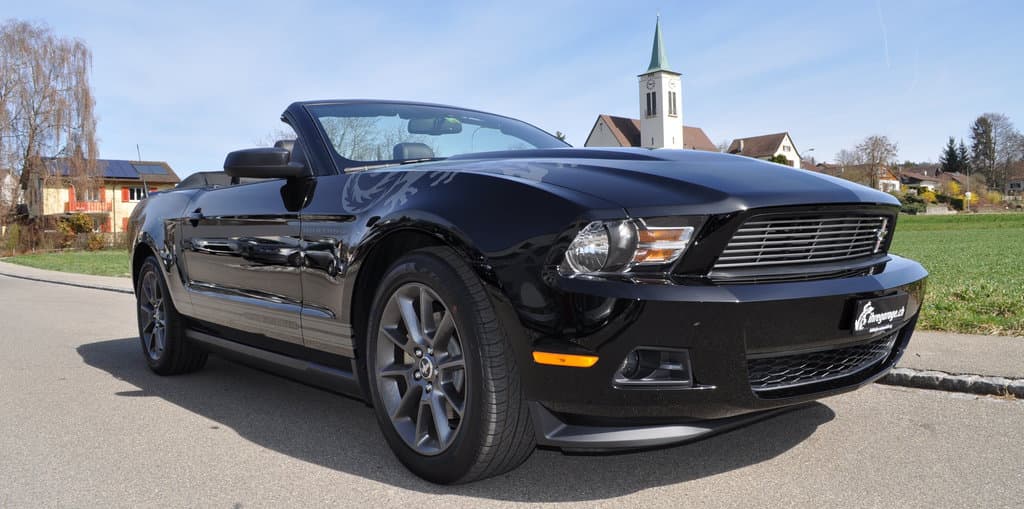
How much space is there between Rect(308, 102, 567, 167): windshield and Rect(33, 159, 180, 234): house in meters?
45.2

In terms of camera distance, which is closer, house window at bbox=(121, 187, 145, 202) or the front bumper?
the front bumper

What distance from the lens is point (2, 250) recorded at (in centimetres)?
4203

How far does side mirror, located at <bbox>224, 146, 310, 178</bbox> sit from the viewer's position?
11.6 ft

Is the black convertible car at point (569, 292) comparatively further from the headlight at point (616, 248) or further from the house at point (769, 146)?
the house at point (769, 146)

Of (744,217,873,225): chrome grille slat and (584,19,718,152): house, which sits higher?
(584,19,718,152): house

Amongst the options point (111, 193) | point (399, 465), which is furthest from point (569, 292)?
point (111, 193)

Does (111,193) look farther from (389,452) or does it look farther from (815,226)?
(815,226)

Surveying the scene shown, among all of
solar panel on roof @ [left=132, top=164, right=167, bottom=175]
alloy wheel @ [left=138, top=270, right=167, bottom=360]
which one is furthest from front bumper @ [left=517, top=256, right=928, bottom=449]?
solar panel on roof @ [left=132, top=164, right=167, bottom=175]

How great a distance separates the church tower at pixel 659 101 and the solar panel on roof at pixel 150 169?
56778 millimetres

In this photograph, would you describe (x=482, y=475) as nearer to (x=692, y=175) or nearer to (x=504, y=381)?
(x=504, y=381)

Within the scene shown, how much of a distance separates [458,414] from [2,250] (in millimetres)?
47164

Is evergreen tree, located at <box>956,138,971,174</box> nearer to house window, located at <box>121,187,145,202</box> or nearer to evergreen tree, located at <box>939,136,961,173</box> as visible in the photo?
evergreen tree, located at <box>939,136,961,173</box>

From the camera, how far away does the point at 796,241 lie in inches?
105

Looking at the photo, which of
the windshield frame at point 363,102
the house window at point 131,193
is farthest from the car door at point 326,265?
the house window at point 131,193
